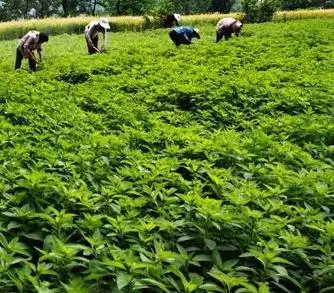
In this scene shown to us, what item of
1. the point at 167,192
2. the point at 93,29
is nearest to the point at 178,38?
the point at 93,29

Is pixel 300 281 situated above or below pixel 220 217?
below

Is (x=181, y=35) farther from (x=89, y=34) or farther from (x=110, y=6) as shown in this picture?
(x=110, y=6)

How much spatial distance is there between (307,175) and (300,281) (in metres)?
1.31

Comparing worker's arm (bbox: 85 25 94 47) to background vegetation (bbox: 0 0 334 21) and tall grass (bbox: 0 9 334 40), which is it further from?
background vegetation (bbox: 0 0 334 21)

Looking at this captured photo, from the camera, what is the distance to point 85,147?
476 cm

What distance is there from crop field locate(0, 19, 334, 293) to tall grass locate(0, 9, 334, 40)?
67.7 ft

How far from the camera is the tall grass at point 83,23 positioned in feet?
88.3

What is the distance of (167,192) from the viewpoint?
378 cm

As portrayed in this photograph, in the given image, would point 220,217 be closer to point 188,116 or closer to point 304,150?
point 304,150

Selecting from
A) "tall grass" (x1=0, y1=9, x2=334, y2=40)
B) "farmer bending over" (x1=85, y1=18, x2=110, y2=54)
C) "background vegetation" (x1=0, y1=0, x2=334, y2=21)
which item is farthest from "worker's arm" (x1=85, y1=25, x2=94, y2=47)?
"background vegetation" (x1=0, y1=0, x2=334, y2=21)

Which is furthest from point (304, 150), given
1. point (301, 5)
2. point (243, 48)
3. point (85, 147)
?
point (301, 5)

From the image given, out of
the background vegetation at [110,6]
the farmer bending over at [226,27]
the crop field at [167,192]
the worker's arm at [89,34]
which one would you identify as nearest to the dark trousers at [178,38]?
the farmer bending over at [226,27]

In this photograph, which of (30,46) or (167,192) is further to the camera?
(30,46)

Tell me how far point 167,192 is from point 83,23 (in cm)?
2712
